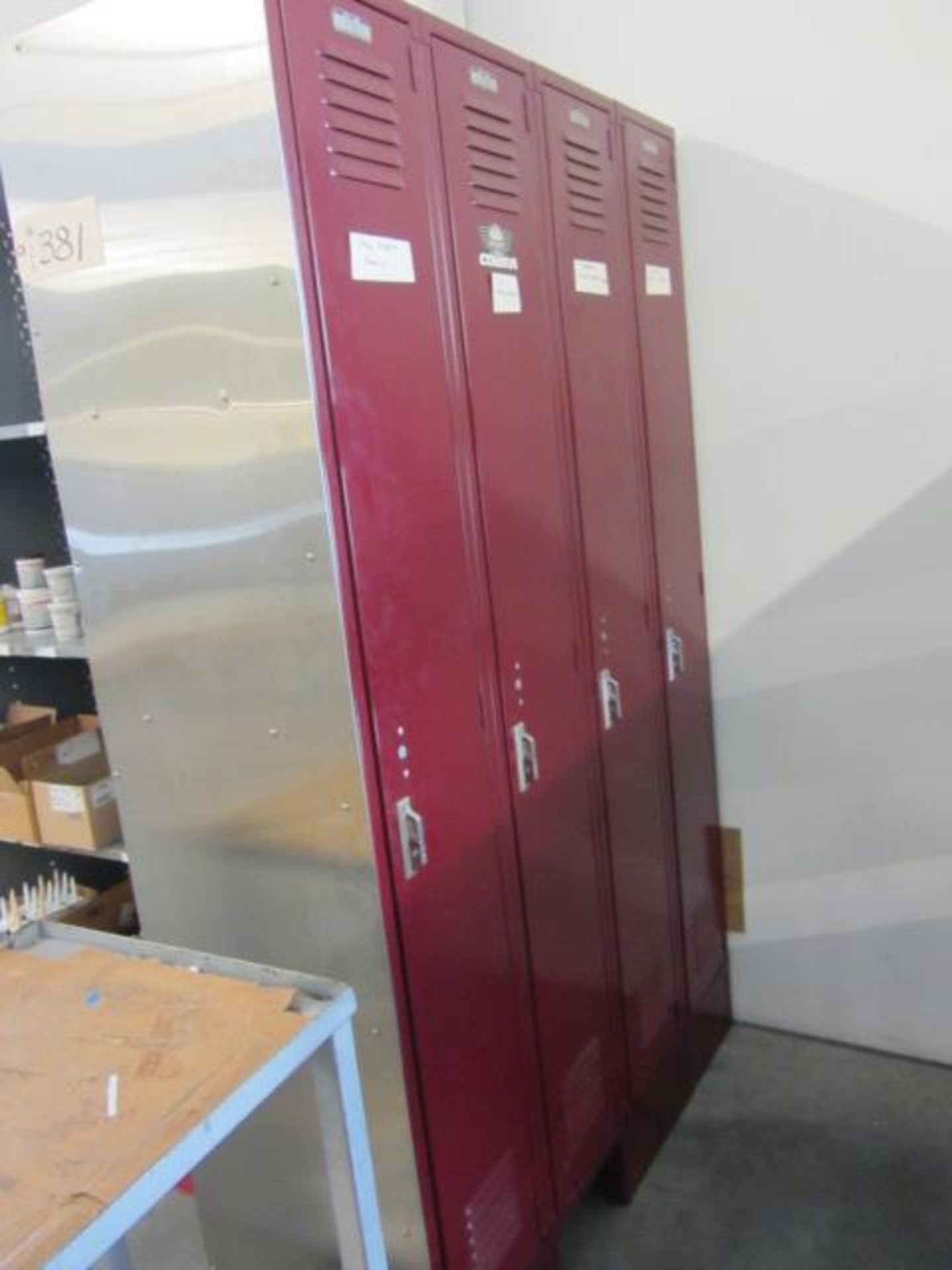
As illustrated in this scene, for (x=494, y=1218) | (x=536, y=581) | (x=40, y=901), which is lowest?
(x=494, y=1218)

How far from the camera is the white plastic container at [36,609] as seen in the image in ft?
6.95

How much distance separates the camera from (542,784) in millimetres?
1860

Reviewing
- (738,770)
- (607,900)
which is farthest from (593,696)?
(738,770)

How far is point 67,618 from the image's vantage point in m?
2.03

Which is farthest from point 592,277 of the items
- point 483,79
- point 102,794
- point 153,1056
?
point 153,1056

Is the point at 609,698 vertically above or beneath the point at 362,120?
beneath

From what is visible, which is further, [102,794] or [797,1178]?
[797,1178]

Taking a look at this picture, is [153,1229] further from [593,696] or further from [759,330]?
[759,330]

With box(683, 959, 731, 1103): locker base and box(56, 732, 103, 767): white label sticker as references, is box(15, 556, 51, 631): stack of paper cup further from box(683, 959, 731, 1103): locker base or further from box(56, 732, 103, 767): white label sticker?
box(683, 959, 731, 1103): locker base

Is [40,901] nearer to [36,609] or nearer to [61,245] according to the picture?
[36,609]

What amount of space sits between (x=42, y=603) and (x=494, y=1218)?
56.8 inches

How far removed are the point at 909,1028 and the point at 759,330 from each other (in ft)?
5.62

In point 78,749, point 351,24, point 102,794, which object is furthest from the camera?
point 78,749

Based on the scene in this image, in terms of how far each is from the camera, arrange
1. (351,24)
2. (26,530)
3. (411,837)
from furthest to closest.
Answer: (26,530), (411,837), (351,24)
